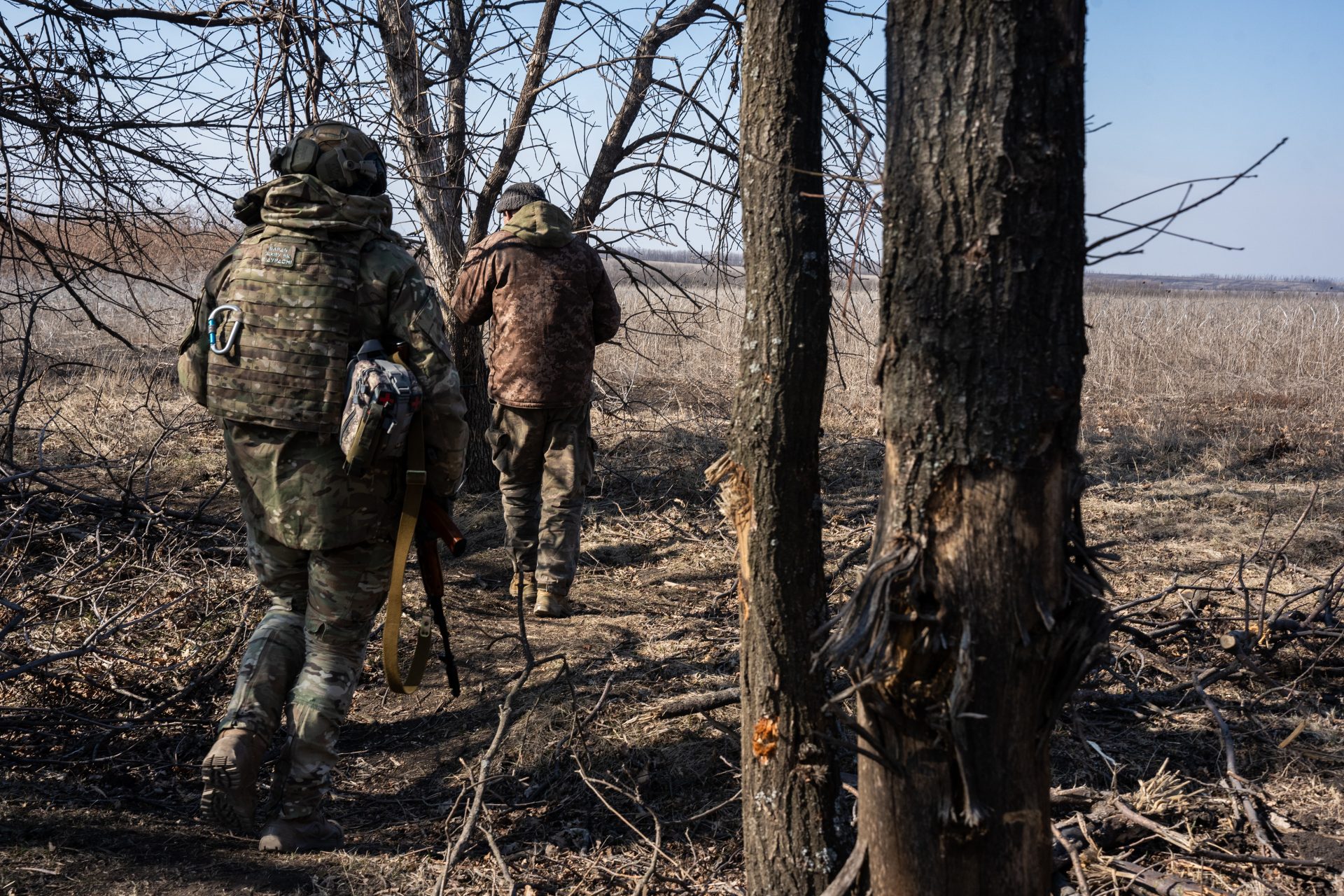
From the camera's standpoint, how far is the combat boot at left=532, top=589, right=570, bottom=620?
514cm

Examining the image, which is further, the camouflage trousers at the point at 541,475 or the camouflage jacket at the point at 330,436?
the camouflage trousers at the point at 541,475

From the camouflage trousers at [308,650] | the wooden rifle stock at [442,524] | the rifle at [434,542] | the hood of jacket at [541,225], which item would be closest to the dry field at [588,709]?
the camouflage trousers at [308,650]

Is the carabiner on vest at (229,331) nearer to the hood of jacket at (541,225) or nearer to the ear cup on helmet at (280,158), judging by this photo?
the ear cup on helmet at (280,158)

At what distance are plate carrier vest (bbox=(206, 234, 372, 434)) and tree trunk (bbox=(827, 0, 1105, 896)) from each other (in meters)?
2.01

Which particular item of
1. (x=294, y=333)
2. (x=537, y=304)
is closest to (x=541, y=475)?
(x=537, y=304)

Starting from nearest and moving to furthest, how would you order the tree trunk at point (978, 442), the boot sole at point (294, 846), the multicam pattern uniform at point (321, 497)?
the tree trunk at point (978, 442) < the boot sole at point (294, 846) < the multicam pattern uniform at point (321, 497)

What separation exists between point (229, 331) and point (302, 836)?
1.67 m

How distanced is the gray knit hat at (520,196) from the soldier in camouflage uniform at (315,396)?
2.14 meters

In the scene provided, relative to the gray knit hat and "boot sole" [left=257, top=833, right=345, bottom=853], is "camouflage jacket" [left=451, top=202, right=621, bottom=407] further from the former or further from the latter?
"boot sole" [left=257, top=833, right=345, bottom=853]

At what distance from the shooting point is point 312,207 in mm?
3105

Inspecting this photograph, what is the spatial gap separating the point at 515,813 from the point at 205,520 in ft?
9.81

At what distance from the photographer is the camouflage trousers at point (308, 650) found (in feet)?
9.96

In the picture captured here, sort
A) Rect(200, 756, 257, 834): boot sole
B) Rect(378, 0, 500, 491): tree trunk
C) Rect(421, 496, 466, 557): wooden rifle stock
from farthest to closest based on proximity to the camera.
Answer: Rect(378, 0, 500, 491): tree trunk, Rect(421, 496, 466, 557): wooden rifle stock, Rect(200, 756, 257, 834): boot sole

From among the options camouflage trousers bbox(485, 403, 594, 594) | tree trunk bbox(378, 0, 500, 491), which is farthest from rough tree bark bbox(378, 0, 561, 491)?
camouflage trousers bbox(485, 403, 594, 594)
